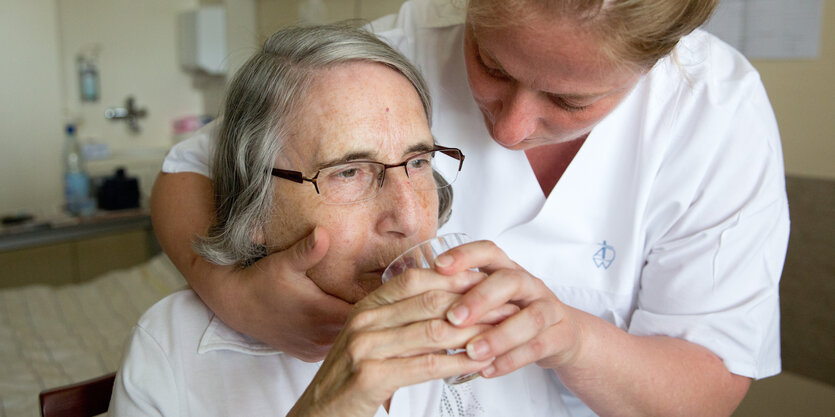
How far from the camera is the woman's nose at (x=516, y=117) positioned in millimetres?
1088

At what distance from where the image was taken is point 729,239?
3.93 feet

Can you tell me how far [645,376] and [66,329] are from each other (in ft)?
8.07

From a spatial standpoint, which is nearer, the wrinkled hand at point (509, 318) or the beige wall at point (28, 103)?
the wrinkled hand at point (509, 318)

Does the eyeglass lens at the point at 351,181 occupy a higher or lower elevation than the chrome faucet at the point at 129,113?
lower

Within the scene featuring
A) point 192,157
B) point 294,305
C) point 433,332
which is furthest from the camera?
point 192,157

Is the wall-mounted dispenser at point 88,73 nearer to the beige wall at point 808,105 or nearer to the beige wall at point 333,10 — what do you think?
the beige wall at point 333,10

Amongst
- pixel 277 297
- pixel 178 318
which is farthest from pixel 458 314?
pixel 178 318

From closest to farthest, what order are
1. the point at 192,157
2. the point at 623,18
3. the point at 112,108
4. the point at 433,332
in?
1. the point at 433,332
2. the point at 623,18
3. the point at 192,157
4. the point at 112,108

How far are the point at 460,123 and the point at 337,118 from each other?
1.46 feet

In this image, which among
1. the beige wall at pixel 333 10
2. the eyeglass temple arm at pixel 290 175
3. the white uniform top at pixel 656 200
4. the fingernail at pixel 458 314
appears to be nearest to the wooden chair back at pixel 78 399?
the white uniform top at pixel 656 200

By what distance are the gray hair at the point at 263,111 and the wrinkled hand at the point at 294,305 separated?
162mm

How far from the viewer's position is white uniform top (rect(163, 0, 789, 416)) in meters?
1.22

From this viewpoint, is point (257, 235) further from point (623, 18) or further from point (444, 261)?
point (623, 18)

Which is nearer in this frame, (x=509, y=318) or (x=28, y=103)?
(x=509, y=318)
